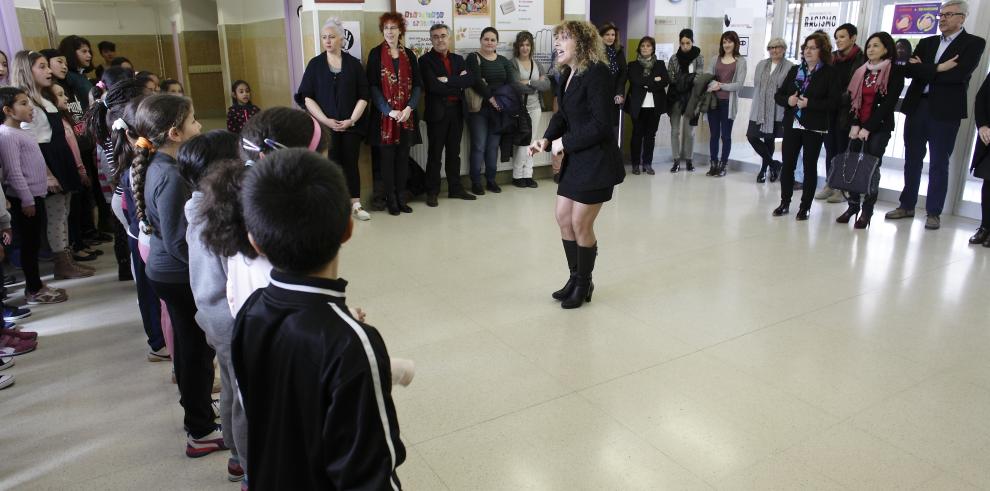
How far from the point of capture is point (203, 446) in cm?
252

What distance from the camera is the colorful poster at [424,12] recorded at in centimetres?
612

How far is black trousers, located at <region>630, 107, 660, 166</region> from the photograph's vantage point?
7.58 metres

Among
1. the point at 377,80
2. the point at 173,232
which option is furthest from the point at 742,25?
the point at 173,232

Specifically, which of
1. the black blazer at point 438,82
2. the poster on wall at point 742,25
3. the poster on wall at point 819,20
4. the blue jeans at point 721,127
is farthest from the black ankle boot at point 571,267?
the poster on wall at point 742,25

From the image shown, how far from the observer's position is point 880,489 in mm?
2287

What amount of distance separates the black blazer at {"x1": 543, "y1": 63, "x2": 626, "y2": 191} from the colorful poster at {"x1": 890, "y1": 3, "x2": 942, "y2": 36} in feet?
13.7

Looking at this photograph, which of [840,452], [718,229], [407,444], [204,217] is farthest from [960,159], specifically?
[204,217]

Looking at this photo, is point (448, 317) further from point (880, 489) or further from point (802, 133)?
point (802, 133)

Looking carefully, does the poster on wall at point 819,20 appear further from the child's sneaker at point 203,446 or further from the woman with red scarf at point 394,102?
the child's sneaker at point 203,446

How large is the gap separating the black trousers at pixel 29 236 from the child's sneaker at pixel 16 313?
8.5 inches

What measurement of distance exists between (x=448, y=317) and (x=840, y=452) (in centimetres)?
202

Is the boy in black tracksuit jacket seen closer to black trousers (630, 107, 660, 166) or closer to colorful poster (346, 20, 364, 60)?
colorful poster (346, 20, 364, 60)

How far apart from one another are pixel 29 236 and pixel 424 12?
372 centimetres

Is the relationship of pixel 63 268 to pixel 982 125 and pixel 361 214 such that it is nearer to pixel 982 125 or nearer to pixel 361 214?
pixel 361 214
